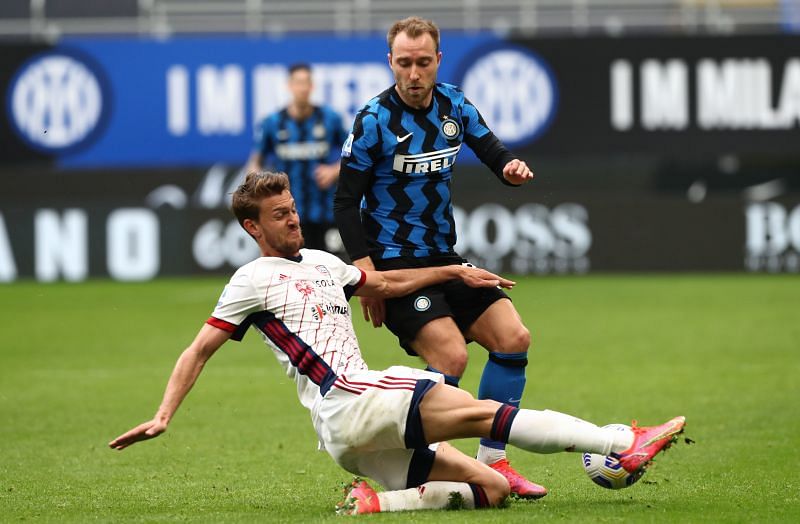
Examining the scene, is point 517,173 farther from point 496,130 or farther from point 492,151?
point 496,130

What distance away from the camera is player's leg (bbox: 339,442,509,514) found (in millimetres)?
5754

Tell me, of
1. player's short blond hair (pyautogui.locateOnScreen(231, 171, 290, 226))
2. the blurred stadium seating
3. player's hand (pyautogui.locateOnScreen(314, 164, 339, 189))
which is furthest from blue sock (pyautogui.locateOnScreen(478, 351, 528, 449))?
the blurred stadium seating

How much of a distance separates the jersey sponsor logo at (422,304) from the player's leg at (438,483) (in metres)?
0.77

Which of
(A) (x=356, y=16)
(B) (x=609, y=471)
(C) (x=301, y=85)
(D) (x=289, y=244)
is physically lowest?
(B) (x=609, y=471)

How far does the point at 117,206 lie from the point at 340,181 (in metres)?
13.0

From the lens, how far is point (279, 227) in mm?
5719

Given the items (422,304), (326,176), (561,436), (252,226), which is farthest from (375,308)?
(326,176)

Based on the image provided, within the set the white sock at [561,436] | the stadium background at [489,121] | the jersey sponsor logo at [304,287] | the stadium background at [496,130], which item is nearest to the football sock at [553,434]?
the white sock at [561,436]

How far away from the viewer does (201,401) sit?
9.60 meters

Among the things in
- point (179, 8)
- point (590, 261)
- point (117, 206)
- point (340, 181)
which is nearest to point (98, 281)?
point (117, 206)

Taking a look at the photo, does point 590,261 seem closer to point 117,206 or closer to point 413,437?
point 117,206

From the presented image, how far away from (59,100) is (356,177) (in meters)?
14.4

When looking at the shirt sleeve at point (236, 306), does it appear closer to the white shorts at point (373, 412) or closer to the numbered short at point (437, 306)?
the white shorts at point (373, 412)

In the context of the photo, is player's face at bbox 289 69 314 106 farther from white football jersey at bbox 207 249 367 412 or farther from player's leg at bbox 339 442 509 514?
player's leg at bbox 339 442 509 514
